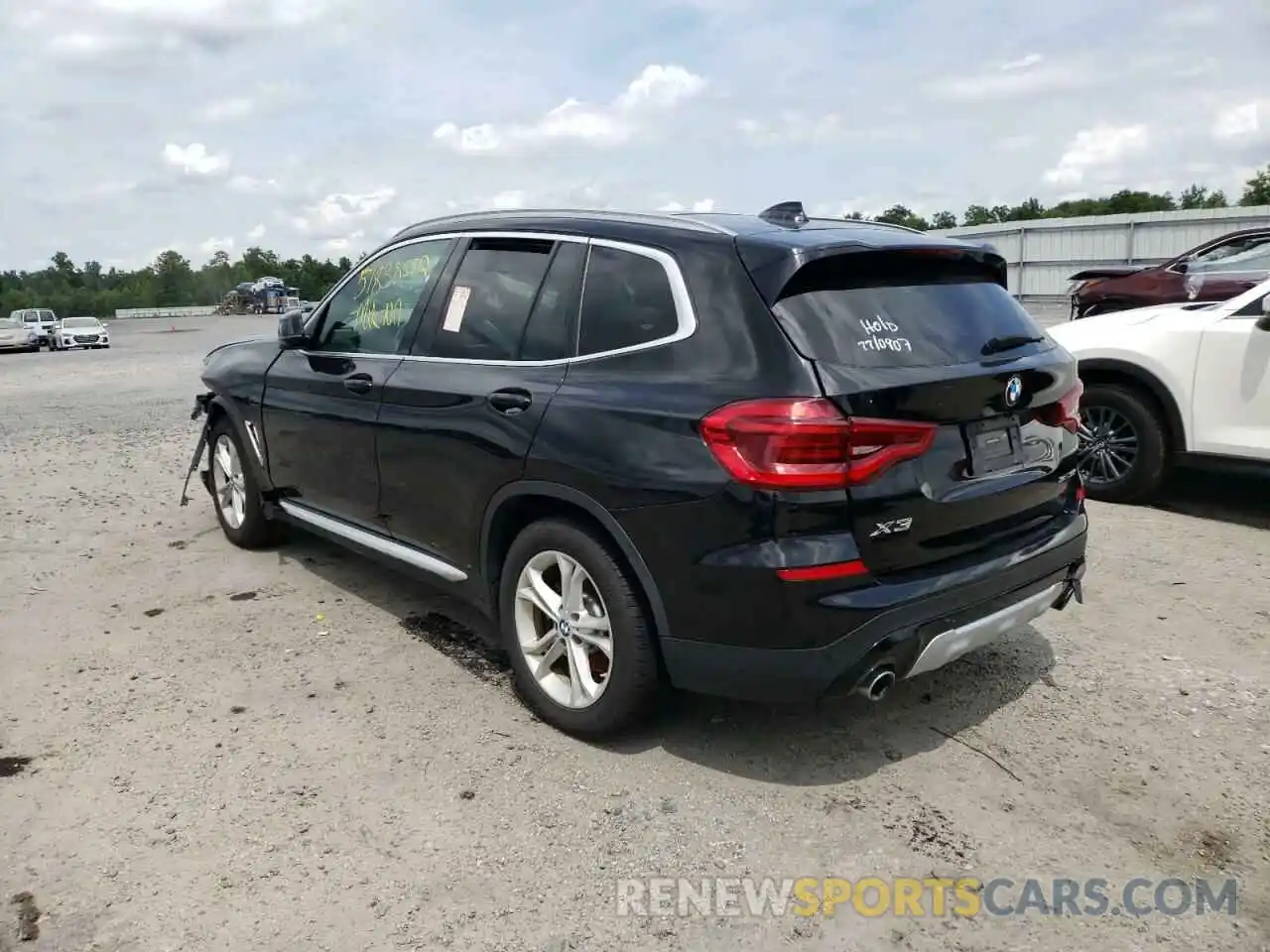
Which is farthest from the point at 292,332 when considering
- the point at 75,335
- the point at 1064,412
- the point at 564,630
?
the point at 75,335

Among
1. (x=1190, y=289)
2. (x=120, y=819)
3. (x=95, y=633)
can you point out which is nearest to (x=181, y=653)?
(x=95, y=633)

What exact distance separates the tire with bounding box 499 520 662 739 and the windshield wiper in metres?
1.45

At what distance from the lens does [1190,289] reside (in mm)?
12250

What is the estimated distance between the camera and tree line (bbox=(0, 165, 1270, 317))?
68062 millimetres

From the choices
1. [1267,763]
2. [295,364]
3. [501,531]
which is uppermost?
[295,364]

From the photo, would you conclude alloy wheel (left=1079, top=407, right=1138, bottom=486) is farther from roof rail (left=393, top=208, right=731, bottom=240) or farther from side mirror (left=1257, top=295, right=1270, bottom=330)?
roof rail (left=393, top=208, right=731, bottom=240)

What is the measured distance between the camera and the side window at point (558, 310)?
11.9 ft

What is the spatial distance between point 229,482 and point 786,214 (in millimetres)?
3948

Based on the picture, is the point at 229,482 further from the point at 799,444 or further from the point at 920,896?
the point at 920,896

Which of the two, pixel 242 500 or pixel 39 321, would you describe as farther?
pixel 39 321

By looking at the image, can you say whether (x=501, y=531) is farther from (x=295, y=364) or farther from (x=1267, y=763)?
(x=1267, y=763)

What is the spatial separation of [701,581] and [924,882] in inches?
40.7

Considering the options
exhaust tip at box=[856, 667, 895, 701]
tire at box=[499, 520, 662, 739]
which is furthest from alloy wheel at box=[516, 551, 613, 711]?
exhaust tip at box=[856, 667, 895, 701]

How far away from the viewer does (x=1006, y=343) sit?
3555mm
